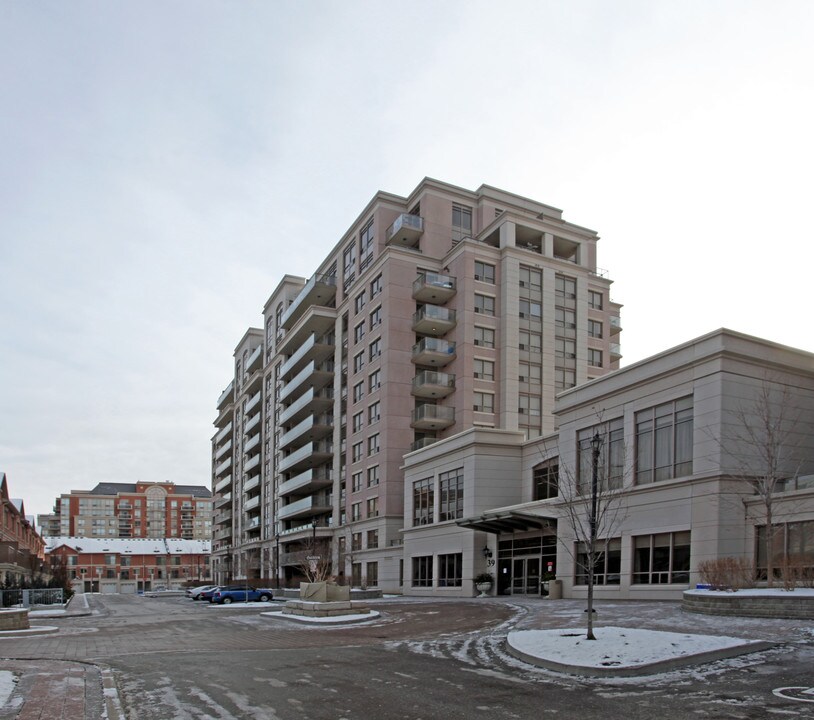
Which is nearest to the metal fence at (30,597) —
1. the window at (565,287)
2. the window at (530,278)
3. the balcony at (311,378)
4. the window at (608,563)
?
the window at (608,563)

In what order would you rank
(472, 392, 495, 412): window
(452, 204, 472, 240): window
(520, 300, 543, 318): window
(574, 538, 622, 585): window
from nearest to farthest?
1. (574, 538, 622, 585): window
2. (472, 392, 495, 412): window
3. (520, 300, 543, 318): window
4. (452, 204, 472, 240): window

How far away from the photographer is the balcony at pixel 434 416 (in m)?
56.4

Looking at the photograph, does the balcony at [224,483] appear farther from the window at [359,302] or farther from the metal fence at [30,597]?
the metal fence at [30,597]

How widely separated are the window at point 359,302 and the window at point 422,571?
921 inches

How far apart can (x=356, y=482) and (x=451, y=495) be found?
58.7 feet

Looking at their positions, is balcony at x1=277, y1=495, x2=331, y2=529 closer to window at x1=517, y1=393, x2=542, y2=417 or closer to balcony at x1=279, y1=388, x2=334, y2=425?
balcony at x1=279, y1=388, x2=334, y2=425

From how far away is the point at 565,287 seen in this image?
205 feet

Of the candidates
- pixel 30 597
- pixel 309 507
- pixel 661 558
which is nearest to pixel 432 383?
pixel 309 507

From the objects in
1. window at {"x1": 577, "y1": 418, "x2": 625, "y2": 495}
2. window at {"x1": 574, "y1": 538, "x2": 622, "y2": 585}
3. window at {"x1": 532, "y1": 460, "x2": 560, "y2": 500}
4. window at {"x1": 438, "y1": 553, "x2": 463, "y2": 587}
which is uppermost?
window at {"x1": 577, "y1": 418, "x2": 625, "y2": 495}

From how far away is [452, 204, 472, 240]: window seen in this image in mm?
63250

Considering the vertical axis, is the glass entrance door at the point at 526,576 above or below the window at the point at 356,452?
below

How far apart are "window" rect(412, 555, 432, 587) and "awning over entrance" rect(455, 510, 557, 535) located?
862 cm

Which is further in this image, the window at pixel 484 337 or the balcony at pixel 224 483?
the balcony at pixel 224 483

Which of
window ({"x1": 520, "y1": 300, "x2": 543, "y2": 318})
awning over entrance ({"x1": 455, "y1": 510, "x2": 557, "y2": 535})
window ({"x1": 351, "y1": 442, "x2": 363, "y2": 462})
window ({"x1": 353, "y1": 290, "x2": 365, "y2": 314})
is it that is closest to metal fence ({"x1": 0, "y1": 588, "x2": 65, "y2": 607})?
window ({"x1": 351, "y1": 442, "x2": 363, "y2": 462})
